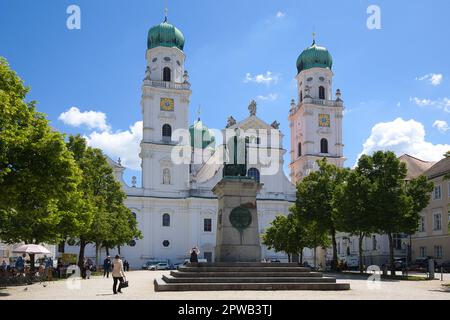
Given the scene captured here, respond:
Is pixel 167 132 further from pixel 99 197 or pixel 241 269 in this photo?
pixel 241 269

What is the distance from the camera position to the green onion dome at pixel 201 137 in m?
89.4

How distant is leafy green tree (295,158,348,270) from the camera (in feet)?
141

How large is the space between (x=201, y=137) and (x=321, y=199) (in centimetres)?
4845

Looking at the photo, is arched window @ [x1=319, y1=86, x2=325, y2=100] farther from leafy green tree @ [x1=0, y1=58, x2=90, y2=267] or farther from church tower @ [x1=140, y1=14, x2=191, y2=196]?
leafy green tree @ [x1=0, y1=58, x2=90, y2=267]

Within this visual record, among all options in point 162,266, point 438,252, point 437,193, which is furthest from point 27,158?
point 162,266

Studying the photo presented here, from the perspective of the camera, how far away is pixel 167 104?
7238 cm

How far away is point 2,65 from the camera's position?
20703 millimetres

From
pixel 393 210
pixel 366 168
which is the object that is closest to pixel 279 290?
pixel 393 210

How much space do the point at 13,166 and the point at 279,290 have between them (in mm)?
10340

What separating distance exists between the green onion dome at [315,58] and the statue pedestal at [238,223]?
59823 millimetres

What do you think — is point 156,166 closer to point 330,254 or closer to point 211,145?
point 211,145

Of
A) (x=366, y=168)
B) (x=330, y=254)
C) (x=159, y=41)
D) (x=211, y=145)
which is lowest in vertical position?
(x=330, y=254)

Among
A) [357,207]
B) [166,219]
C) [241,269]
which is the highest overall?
[357,207]

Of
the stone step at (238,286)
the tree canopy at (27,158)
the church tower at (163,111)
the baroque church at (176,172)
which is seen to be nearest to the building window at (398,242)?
the baroque church at (176,172)
